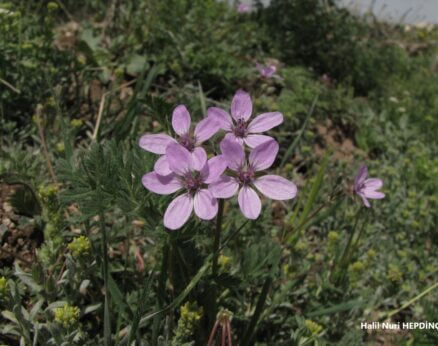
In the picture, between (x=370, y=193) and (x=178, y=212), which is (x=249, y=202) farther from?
(x=370, y=193)

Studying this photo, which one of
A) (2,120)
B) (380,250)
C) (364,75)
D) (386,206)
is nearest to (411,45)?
(364,75)

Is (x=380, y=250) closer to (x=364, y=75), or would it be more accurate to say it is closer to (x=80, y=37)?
(x=364, y=75)

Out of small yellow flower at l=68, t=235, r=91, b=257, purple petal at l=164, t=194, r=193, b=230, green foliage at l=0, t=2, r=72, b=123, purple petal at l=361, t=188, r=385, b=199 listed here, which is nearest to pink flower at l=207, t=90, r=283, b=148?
purple petal at l=164, t=194, r=193, b=230

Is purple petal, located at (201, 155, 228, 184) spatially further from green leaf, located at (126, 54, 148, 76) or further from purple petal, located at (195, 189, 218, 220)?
green leaf, located at (126, 54, 148, 76)

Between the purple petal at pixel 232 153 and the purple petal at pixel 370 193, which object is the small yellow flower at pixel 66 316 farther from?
the purple petal at pixel 370 193

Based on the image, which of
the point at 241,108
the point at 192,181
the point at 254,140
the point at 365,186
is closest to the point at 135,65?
the point at 365,186
